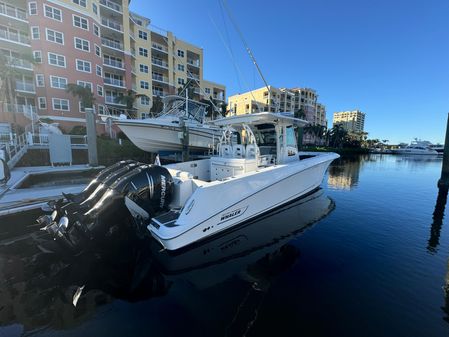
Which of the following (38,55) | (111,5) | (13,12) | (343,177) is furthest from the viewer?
(111,5)

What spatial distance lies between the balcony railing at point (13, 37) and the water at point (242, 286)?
25721mm

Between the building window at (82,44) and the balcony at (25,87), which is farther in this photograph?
the building window at (82,44)

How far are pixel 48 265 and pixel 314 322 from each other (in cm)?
456

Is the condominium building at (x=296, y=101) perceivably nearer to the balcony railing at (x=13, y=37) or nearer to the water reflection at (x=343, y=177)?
the water reflection at (x=343, y=177)

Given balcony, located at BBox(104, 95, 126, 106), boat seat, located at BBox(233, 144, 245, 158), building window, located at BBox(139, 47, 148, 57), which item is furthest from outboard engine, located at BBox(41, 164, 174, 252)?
building window, located at BBox(139, 47, 148, 57)

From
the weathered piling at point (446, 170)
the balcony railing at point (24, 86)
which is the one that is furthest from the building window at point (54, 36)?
the weathered piling at point (446, 170)

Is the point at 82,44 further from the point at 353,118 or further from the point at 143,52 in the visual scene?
the point at 353,118

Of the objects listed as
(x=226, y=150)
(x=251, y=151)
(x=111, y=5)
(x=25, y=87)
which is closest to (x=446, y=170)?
(x=251, y=151)

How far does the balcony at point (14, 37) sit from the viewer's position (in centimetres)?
1963

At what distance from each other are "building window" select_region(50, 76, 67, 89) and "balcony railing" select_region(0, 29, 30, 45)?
474 cm

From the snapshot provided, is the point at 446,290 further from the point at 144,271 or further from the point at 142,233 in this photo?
the point at 142,233

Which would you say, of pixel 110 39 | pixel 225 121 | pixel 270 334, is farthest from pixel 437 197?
pixel 110 39

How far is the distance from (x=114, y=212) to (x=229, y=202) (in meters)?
2.43

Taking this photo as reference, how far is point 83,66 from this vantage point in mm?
21625
